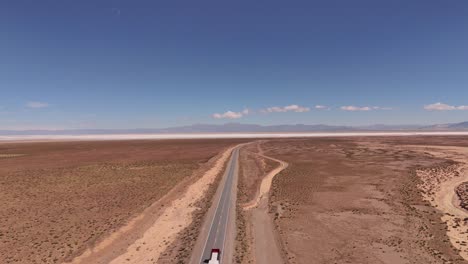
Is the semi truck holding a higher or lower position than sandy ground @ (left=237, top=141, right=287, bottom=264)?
higher

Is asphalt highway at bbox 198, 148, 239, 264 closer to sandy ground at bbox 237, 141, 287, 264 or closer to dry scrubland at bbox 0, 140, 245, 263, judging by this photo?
sandy ground at bbox 237, 141, 287, 264

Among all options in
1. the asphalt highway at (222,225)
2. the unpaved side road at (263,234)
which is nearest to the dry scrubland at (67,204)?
Answer: the asphalt highway at (222,225)

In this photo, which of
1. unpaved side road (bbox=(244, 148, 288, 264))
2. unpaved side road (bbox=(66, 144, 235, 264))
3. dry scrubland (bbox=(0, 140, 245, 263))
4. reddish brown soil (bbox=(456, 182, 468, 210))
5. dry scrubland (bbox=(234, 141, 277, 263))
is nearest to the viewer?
unpaved side road (bbox=(244, 148, 288, 264))

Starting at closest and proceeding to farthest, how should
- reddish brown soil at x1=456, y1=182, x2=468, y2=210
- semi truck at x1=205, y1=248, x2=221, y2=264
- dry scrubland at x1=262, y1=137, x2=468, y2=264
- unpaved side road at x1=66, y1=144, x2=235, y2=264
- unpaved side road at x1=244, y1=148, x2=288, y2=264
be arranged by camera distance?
1. semi truck at x1=205, y1=248, x2=221, y2=264
2. unpaved side road at x1=244, y1=148, x2=288, y2=264
3. unpaved side road at x1=66, y1=144, x2=235, y2=264
4. dry scrubland at x1=262, y1=137, x2=468, y2=264
5. reddish brown soil at x1=456, y1=182, x2=468, y2=210

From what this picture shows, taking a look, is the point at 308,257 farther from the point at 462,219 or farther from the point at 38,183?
the point at 38,183

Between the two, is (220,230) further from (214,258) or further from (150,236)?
(214,258)

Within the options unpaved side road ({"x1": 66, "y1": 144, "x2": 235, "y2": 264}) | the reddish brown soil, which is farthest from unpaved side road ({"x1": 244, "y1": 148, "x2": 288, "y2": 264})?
the reddish brown soil
